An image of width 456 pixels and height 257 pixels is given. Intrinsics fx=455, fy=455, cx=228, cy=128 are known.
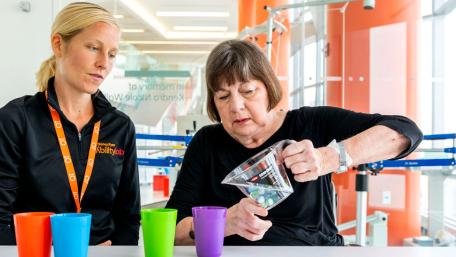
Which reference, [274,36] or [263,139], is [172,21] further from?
[263,139]

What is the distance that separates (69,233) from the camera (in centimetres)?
94

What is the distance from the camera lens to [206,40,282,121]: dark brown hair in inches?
60.4

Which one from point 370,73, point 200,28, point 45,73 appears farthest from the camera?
point 200,28

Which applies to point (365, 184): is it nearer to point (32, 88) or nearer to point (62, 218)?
point (62, 218)

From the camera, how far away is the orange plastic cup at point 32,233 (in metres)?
0.94

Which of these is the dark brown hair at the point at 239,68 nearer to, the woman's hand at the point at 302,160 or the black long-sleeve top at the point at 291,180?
the black long-sleeve top at the point at 291,180

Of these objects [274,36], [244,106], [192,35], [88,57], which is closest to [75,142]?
[88,57]

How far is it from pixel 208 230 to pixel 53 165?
0.80 m

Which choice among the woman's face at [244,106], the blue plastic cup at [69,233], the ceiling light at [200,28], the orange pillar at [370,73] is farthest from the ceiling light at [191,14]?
the blue plastic cup at [69,233]

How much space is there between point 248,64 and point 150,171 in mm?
3431

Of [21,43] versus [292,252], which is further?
[21,43]

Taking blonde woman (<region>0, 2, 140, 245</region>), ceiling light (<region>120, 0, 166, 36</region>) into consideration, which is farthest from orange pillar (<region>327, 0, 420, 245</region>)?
blonde woman (<region>0, 2, 140, 245</region>)

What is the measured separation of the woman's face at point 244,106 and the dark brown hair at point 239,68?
2 cm

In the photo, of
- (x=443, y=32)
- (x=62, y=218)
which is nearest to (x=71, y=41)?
(x=62, y=218)
